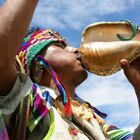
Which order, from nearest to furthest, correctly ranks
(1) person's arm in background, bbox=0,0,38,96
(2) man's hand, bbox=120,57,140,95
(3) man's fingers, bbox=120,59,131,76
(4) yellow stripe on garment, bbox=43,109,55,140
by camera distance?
1. (1) person's arm in background, bbox=0,0,38,96
2. (4) yellow stripe on garment, bbox=43,109,55,140
3. (3) man's fingers, bbox=120,59,131,76
4. (2) man's hand, bbox=120,57,140,95

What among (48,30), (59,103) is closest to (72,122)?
(59,103)

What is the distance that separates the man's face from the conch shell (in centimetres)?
19

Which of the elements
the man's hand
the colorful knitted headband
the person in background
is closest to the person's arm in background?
the person in background

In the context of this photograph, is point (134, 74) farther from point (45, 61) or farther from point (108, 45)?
point (45, 61)

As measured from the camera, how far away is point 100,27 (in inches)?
100

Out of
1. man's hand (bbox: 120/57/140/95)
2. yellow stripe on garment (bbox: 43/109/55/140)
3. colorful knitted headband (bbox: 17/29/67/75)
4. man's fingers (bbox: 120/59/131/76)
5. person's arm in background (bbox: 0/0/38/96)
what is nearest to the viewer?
person's arm in background (bbox: 0/0/38/96)

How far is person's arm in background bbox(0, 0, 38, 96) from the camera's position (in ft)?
6.22

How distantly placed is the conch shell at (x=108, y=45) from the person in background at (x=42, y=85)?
0.06 metres

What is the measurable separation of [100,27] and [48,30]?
0.64 metres

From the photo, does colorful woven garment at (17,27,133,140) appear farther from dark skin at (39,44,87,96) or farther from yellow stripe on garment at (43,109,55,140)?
yellow stripe on garment at (43,109,55,140)

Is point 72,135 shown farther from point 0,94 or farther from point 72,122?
point 0,94

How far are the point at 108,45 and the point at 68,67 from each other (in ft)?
1.37

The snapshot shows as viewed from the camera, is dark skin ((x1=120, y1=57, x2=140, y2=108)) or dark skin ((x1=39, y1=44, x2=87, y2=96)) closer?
dark skin ((x1=120, y1=57, x2=140, y2=108))

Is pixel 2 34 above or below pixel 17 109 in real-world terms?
above
